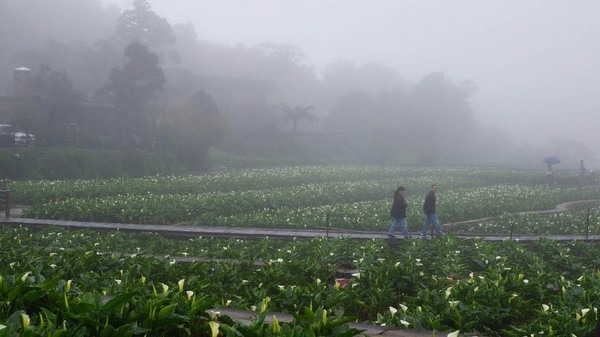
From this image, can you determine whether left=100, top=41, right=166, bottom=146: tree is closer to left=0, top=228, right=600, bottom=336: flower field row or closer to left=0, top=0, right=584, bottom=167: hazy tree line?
left=0, top=0, right=584, bottom=167: hazy tree line

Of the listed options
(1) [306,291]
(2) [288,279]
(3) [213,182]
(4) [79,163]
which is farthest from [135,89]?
(1) [306,291]

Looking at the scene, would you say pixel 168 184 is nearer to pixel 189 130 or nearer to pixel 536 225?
pixel 189 130

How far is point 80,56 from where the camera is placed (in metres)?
50.5

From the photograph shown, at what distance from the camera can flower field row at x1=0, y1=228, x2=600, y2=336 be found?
3.44 metres

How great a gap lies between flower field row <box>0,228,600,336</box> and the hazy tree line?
26518 mm

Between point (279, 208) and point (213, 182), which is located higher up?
point (213, 182)

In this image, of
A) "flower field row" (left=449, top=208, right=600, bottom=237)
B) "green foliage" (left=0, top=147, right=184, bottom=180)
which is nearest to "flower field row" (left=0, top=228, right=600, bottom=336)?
"flower field row" (left=449, top=208, right=600, bottom=237)

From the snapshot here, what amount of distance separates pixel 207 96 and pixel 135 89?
5084 mm

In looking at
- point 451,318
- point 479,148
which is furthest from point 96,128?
point 479,148

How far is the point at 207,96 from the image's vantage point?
38.4 meters

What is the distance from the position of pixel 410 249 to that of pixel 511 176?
27324 millimetres

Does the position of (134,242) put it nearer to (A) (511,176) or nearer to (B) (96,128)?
(A) (511,176)

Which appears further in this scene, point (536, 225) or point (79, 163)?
point (79, 163)

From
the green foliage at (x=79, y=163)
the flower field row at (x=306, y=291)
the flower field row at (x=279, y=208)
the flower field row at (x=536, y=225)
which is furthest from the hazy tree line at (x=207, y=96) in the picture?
the flower field row at (x=306, y=291)
